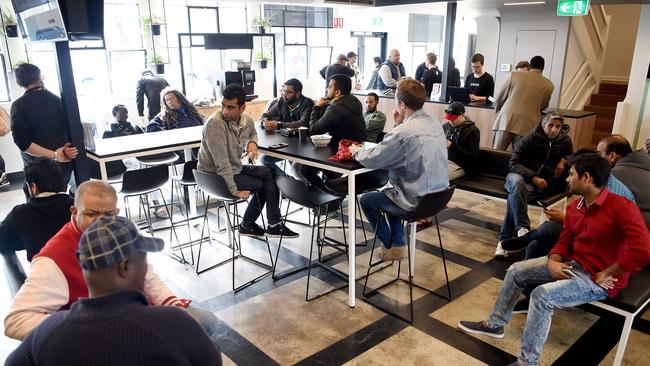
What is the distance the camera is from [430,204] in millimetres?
3008

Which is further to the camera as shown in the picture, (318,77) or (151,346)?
(318,77)

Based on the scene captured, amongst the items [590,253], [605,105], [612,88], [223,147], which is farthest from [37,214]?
[612,88]

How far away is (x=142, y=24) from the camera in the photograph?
7.97 meters

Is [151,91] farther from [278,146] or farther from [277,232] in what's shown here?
[278,146]

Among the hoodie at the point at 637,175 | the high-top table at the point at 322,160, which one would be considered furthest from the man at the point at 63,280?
the hoodie at the point at 637,175

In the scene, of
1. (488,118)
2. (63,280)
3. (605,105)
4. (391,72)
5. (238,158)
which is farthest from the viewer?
(391,72)

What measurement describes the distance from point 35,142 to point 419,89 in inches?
116

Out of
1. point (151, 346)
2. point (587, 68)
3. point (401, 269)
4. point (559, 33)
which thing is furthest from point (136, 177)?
point (587, 68)

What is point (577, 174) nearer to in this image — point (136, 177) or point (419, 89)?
point (419, 89)

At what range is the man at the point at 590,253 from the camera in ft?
7.61

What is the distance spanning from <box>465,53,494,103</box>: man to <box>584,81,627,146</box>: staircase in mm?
1928

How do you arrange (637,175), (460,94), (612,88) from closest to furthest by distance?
(637,175) < (460,94) < (612,88)

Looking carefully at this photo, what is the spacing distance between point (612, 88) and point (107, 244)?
9133 millimetres

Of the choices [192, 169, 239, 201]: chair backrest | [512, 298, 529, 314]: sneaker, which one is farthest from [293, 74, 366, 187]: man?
[512, 298, 529, 314]: sneaker
